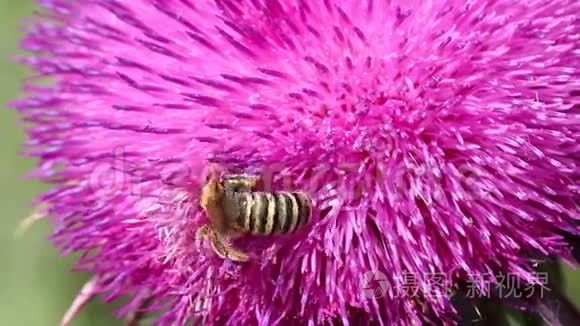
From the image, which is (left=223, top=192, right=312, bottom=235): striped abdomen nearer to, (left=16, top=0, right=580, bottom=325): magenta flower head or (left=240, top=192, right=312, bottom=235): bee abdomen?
(left=240, top=192, right=312, bottom=235): bee abdomen

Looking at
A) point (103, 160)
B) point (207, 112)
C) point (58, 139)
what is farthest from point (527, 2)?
point (58, 139)

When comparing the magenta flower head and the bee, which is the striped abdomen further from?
the magenta flower head

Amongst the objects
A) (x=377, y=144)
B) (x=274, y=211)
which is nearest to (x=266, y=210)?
(x=274, y=211)

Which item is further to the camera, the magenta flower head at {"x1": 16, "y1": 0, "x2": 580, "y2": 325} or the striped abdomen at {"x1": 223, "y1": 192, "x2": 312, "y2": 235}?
the magenta flower head at {"x1": 16, "y1": 0, "x2": 580, "y2": 325}

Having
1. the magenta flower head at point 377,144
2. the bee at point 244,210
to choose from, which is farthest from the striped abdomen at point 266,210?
the magenta flower head at point 377,144

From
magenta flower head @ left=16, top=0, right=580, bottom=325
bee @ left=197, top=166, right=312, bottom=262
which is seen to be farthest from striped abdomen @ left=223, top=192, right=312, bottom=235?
magenta flower head @ left=16, top=0, right=580, bottom=325

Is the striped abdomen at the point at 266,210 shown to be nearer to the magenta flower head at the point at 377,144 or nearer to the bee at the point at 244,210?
the bee at the point at 244,210
